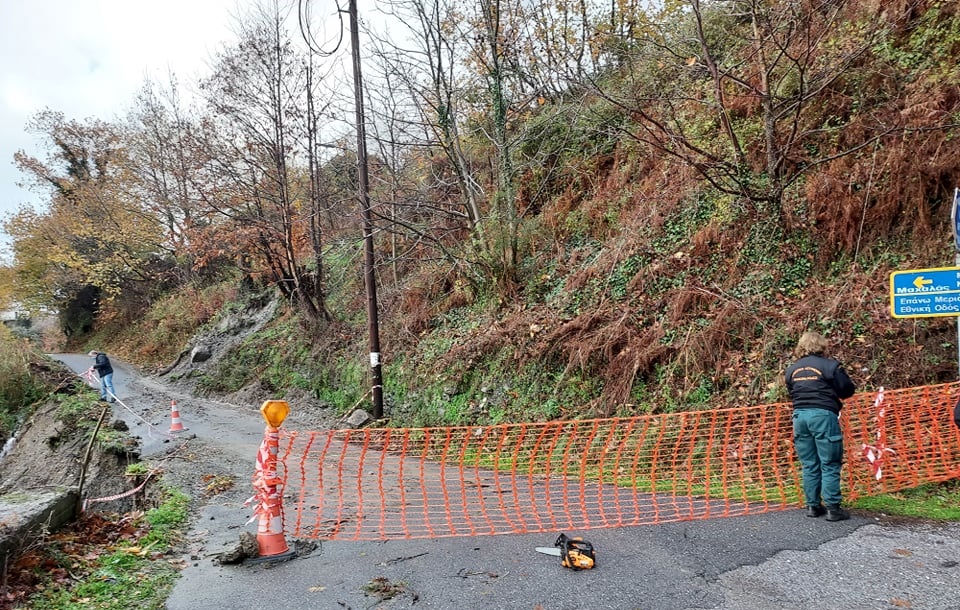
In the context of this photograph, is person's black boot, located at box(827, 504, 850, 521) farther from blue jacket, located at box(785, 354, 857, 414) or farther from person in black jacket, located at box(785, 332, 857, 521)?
blue jacket, located at box(785, 354, 857, 414)

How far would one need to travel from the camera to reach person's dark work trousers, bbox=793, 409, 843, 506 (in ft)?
15.0

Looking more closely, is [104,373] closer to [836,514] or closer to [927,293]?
[836,514]

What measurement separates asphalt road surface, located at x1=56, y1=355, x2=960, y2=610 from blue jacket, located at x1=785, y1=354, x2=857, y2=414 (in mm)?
1045

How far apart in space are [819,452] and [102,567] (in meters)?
6.33

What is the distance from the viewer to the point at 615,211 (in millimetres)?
11602

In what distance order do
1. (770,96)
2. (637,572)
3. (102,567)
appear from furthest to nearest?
(770,96) → (102,567) → (637,572)

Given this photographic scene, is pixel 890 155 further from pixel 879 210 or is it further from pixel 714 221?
pixel 714 221

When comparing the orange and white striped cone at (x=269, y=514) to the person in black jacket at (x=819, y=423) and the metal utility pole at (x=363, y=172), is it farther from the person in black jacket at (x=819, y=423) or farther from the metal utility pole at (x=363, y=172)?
the metal utility pole at (x=363, y=172)

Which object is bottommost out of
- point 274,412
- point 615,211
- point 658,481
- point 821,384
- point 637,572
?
point 658,481

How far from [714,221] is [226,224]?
15.6 metres

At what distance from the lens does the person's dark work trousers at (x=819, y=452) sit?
459 cm

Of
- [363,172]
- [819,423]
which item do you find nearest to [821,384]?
[819,423]

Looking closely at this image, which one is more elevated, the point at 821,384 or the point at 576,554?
the point at 821,384

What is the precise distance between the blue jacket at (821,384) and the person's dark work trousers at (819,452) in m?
0.08
